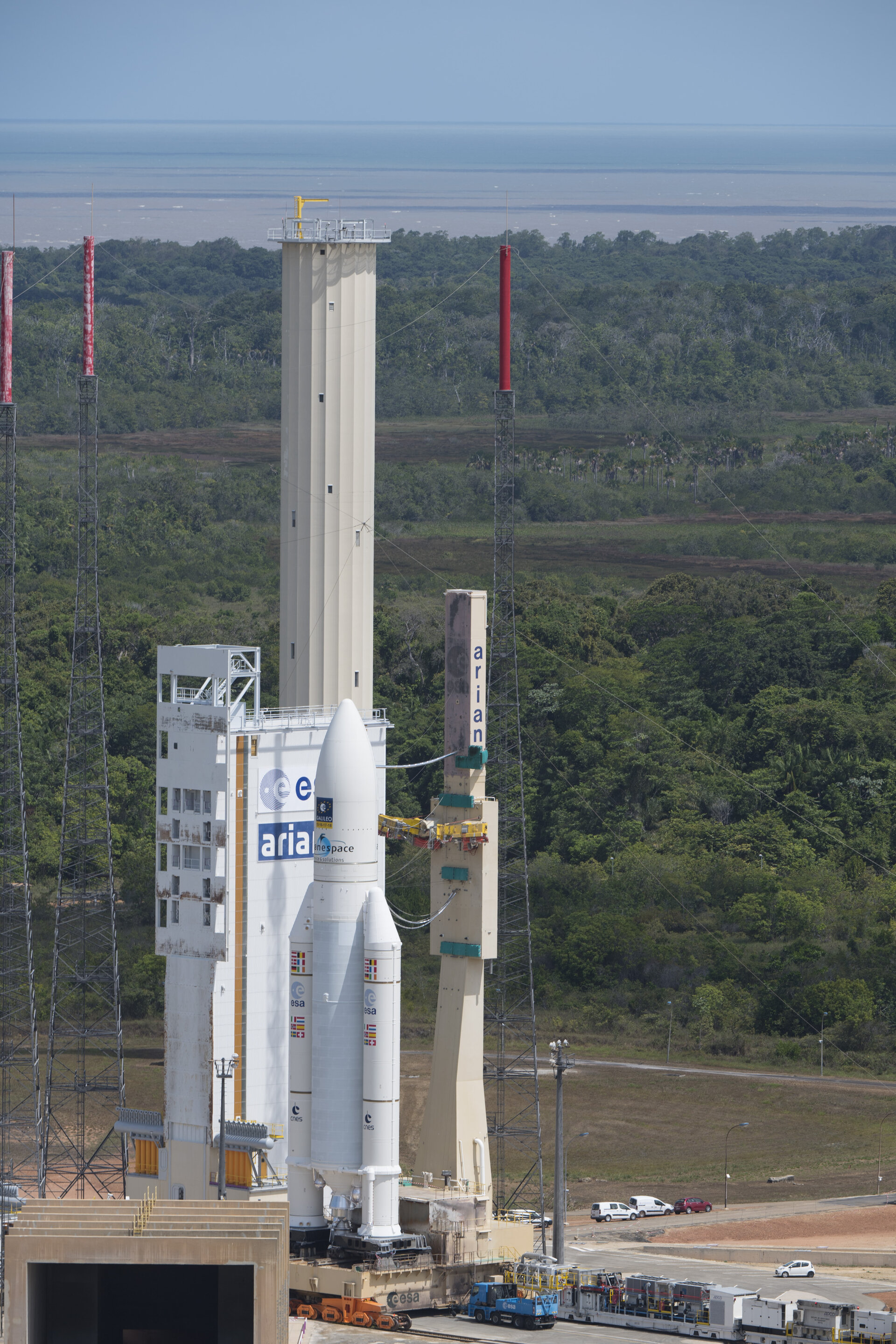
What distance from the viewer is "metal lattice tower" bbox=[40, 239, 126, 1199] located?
73.9m

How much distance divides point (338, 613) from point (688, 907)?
4808cm

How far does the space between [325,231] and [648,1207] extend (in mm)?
32268

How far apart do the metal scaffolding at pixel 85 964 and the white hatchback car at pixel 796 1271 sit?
60.3ft

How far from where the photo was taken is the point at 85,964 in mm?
76125

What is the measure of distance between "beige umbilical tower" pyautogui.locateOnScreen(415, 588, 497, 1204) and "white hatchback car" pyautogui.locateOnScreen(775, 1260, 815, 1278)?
8682 millimetres

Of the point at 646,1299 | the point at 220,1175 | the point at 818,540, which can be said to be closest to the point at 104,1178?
the point at 220,1175

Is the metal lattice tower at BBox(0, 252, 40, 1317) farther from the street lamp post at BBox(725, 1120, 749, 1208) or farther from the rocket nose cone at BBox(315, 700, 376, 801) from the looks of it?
the street lamp post at BBox(725, 1120, 749, 1208)

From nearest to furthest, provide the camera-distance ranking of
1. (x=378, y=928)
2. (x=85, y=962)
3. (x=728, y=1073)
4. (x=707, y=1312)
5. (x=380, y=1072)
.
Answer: (x=707, y=1312)
(x=378, y=928)
(x=380, y=1072)
(x=85, y=962)
(x=728, y=1073)

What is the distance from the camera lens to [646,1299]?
212 ft

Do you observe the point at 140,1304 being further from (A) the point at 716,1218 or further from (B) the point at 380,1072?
(A) the point at 716,1218

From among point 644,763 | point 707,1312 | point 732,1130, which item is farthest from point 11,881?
point 644,763

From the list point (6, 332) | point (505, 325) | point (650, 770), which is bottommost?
point (650, 770)

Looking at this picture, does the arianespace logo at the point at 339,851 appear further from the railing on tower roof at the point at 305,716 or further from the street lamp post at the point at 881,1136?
the street lamp post at the point at 881,1136

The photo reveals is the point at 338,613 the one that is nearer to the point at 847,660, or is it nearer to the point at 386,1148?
the point at 386,1148
